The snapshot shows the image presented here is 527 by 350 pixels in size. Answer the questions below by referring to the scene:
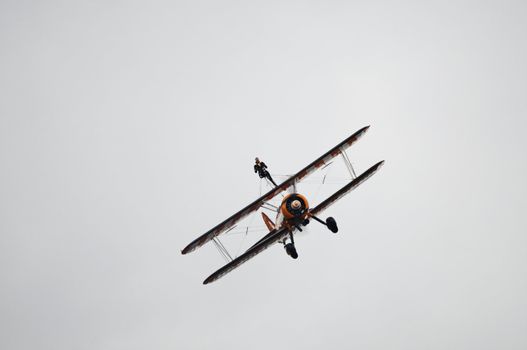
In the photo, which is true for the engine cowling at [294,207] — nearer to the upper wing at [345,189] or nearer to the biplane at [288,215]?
the biplane at [288,215]

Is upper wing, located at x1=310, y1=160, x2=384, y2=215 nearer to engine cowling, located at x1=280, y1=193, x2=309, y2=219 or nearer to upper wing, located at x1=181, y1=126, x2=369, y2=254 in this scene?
engine cowling, located at x1=280, y1=193, x2=309, y2=219

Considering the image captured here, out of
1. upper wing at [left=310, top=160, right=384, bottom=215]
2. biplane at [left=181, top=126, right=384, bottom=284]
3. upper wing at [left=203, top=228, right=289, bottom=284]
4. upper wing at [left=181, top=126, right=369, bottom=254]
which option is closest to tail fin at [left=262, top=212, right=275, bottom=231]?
biplane at [left=181, top=126, right=384, bottom=284]

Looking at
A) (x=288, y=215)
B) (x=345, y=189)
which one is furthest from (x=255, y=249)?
(x=345, y=189)

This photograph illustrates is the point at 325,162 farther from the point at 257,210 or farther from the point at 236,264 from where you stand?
the point at 236,264

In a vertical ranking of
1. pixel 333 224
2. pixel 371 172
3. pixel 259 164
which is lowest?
pixel 333 224

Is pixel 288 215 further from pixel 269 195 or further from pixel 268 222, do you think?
pixel 268 222

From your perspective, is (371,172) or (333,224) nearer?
(333,224)

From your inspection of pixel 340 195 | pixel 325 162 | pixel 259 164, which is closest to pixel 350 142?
pixel 325 162
